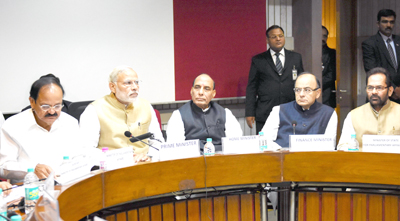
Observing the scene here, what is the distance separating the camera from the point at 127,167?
2281 mm

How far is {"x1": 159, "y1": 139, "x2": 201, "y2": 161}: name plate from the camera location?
2469 mm

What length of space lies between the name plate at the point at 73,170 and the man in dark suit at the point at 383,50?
345 centimetres

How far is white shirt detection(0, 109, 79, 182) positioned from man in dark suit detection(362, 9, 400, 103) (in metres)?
3.32

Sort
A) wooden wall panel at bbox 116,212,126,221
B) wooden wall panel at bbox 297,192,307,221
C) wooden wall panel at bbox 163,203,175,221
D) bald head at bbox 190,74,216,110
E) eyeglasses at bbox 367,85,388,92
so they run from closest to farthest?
wooden wall panel at bbox 116,212,126,221 → wooden wall panel at bbox 163,203,175,221 → wooden wall panel at bbox 297,192,307,221 → eyeglasses at bbox 367,85,388,92 → bald head at bbox 190,74,216,110

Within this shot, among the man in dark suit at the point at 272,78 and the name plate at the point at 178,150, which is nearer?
the name plate at the point at 178,150

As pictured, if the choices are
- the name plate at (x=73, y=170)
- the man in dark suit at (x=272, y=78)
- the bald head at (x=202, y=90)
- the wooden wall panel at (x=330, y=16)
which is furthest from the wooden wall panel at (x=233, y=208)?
the wooden wall panel at (x=330, y=16)

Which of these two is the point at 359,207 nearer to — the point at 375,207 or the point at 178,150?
the point at 375,207

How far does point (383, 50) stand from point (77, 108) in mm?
3214

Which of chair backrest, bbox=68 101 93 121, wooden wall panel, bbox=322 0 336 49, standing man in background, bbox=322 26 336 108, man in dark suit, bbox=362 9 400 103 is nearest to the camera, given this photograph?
chair backrest, bbox=68 101 93 121

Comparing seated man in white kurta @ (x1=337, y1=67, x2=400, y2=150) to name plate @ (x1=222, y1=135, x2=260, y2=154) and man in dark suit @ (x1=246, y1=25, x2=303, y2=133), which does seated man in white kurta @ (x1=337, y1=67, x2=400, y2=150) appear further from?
man in dark suit @ (x1=246, y1=25, x2=303, y2=133)

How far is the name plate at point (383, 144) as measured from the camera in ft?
8.48

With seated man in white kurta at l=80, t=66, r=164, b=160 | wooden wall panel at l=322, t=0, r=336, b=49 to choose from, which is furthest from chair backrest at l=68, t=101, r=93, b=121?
wooden wall panel at l=322, t=0, r=336, b=49

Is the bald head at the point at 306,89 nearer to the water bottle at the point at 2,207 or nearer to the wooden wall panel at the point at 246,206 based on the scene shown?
the wooden wall panel at the point at 246,206

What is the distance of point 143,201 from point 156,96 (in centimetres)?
229
